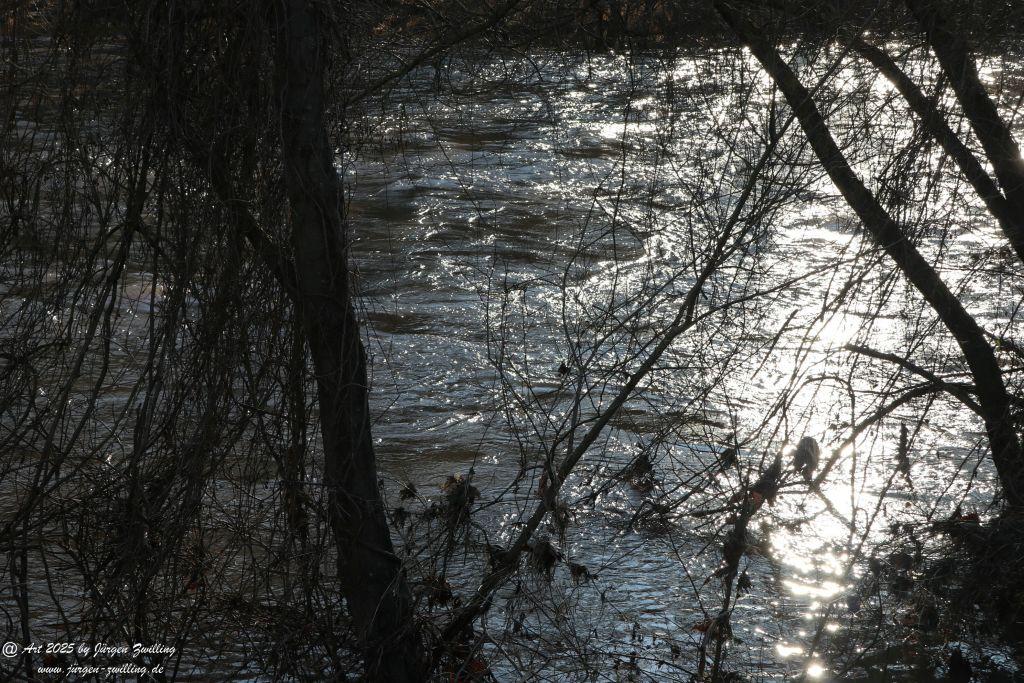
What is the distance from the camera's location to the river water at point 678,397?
13.6ft

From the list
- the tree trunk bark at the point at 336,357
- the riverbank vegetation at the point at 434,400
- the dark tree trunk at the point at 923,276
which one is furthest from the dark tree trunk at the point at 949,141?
the tree trunk bark at the point at 336,357

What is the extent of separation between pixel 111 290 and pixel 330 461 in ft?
2.66

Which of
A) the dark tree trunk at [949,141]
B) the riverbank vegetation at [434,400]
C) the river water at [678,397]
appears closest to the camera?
the riverbank vegetation at [434,400]

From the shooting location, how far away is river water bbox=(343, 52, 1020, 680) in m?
4.15

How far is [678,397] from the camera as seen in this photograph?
19.1ft

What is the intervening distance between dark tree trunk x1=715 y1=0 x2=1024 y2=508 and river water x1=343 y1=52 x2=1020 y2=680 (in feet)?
0.38

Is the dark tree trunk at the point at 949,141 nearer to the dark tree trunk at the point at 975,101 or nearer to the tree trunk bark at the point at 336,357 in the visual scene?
the dark tree trunk at the point at 975,101

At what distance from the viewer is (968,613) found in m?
4.60

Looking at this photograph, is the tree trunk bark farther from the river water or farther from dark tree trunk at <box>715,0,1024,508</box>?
dark tree trunk at <box>715,0,1024,508</box>

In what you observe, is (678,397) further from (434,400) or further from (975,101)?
(975,101)

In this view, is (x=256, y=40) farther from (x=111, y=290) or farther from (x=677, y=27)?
(x=677, y=27)

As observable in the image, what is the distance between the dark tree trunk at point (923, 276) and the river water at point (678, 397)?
12 centimetres

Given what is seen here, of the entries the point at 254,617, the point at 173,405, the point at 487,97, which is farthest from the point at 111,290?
the point at 487,97

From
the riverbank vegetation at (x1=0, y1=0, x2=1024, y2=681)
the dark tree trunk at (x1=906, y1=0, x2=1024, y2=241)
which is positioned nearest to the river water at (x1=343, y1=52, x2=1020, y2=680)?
the riverbank vegetation at (x1=0, y1=0, x2=1024, y2=681)
